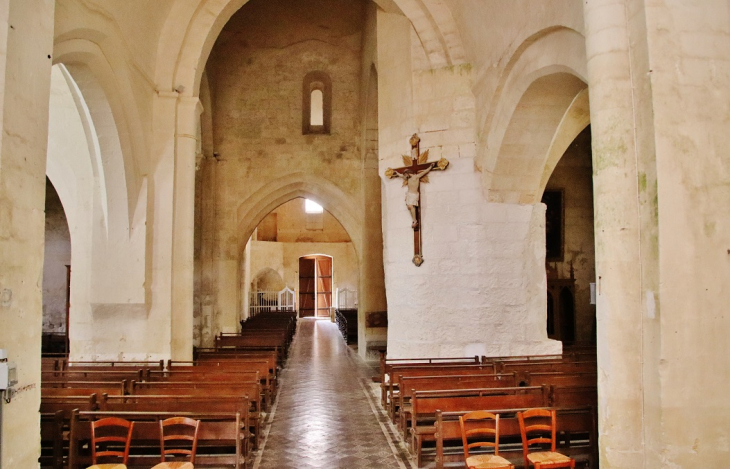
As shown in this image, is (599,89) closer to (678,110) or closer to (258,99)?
(678,110)

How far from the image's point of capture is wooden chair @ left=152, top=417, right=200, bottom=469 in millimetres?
4129

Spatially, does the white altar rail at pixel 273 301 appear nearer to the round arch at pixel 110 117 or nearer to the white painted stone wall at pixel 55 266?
the white painted stone wall at pixel 55 266

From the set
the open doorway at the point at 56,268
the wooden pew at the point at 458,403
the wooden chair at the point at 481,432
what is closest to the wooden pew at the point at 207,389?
the wooden pew at the point at 458,403

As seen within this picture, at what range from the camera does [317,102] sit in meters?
15.1

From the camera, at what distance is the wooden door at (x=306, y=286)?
89.0 ft

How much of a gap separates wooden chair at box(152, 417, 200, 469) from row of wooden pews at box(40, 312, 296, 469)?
0.36 ft

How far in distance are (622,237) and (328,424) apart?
476cm

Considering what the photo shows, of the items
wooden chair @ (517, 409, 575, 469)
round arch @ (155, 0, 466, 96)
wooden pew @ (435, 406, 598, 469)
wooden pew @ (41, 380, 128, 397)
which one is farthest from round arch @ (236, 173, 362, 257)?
wooden chair @ (517, 409, 575, 469)

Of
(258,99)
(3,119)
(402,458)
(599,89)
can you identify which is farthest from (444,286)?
(258,99)

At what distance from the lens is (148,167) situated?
27.6 ft

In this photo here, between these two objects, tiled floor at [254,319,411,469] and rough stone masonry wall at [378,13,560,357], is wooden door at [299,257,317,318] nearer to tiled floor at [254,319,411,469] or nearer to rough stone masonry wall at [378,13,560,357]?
tiled floor at [254,319,411,469]

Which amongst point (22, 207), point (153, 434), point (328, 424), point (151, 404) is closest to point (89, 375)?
point (151, 404)

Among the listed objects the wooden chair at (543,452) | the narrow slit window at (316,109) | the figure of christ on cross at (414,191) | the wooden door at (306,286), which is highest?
the narrow slit window at (316,109)

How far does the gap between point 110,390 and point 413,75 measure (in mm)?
6192
